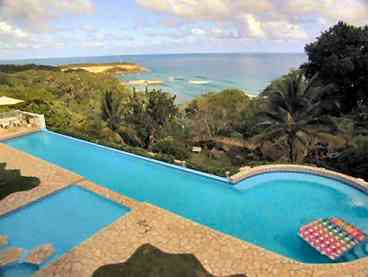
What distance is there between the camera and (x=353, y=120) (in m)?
15.0

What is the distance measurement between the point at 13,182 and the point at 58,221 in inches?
124

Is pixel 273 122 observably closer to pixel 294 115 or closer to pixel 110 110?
pixel 294 115

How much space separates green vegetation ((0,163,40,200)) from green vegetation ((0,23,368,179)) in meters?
4.15

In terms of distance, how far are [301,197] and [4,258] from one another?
7.99 m

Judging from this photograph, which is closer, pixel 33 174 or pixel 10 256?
pixel 10 256

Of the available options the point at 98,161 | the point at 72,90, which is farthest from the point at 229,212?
the point at 72,90

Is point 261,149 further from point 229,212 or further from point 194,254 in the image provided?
point 194,254

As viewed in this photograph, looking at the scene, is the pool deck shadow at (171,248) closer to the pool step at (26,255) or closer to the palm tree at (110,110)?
the pool step at (26,255)

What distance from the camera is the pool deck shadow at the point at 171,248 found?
5430 millimetres

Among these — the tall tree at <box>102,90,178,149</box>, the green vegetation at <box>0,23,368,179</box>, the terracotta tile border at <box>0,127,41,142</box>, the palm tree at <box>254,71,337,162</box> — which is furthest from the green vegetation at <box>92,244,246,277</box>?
the terracotta tile border at <box>0,127,41,142</box>

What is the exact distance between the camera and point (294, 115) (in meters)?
12.7

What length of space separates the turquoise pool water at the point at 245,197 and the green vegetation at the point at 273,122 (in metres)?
1.00

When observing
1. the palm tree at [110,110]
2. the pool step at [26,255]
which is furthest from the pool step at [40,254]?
the palm tree at [110,110]

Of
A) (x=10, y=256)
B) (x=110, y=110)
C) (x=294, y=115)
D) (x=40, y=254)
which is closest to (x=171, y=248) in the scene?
(x=40, y=254)
